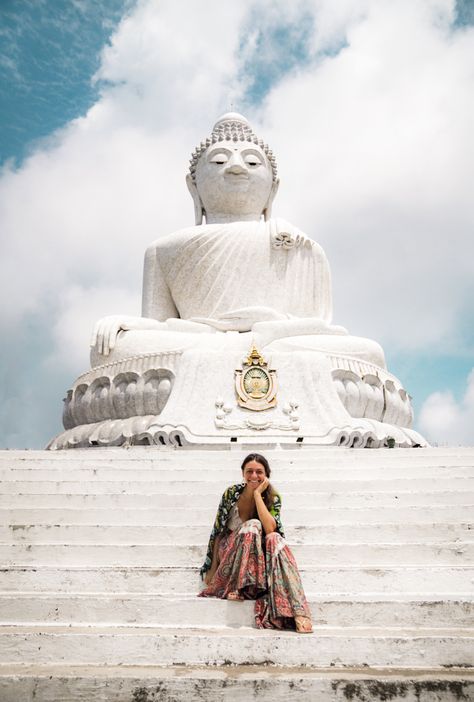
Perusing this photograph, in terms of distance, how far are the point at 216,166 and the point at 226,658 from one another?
918 centimetres

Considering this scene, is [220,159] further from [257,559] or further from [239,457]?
[257,559]

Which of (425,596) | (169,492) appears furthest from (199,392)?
(425,596)

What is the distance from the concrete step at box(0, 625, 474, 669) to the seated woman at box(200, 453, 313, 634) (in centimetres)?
16

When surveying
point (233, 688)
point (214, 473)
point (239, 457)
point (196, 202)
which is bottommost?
point (233, 688)

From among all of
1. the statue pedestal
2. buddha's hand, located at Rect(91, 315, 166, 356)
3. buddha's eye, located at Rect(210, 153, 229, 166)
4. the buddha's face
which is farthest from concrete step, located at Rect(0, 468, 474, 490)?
buddha's eye, located at Rect(210, 153, 229, 166)

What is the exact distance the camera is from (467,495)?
4465mm

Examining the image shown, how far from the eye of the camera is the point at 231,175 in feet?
35.3

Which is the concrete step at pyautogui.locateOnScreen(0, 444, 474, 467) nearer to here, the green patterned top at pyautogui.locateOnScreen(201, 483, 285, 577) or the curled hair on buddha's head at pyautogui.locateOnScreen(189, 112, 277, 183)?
the green patterned top at pyautogui.locateOnScreen(201, 483, 285, 577)

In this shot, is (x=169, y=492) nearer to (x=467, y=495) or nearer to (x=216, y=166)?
(x=467, y=495)

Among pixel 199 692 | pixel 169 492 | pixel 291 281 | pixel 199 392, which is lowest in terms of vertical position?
pixel 199 692

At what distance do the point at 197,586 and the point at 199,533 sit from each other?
55cm

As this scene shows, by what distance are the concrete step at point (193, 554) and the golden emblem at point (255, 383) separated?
12.6 feet

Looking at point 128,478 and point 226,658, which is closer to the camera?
point 226,658

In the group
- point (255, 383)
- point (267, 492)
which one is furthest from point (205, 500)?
point (255, 383)
